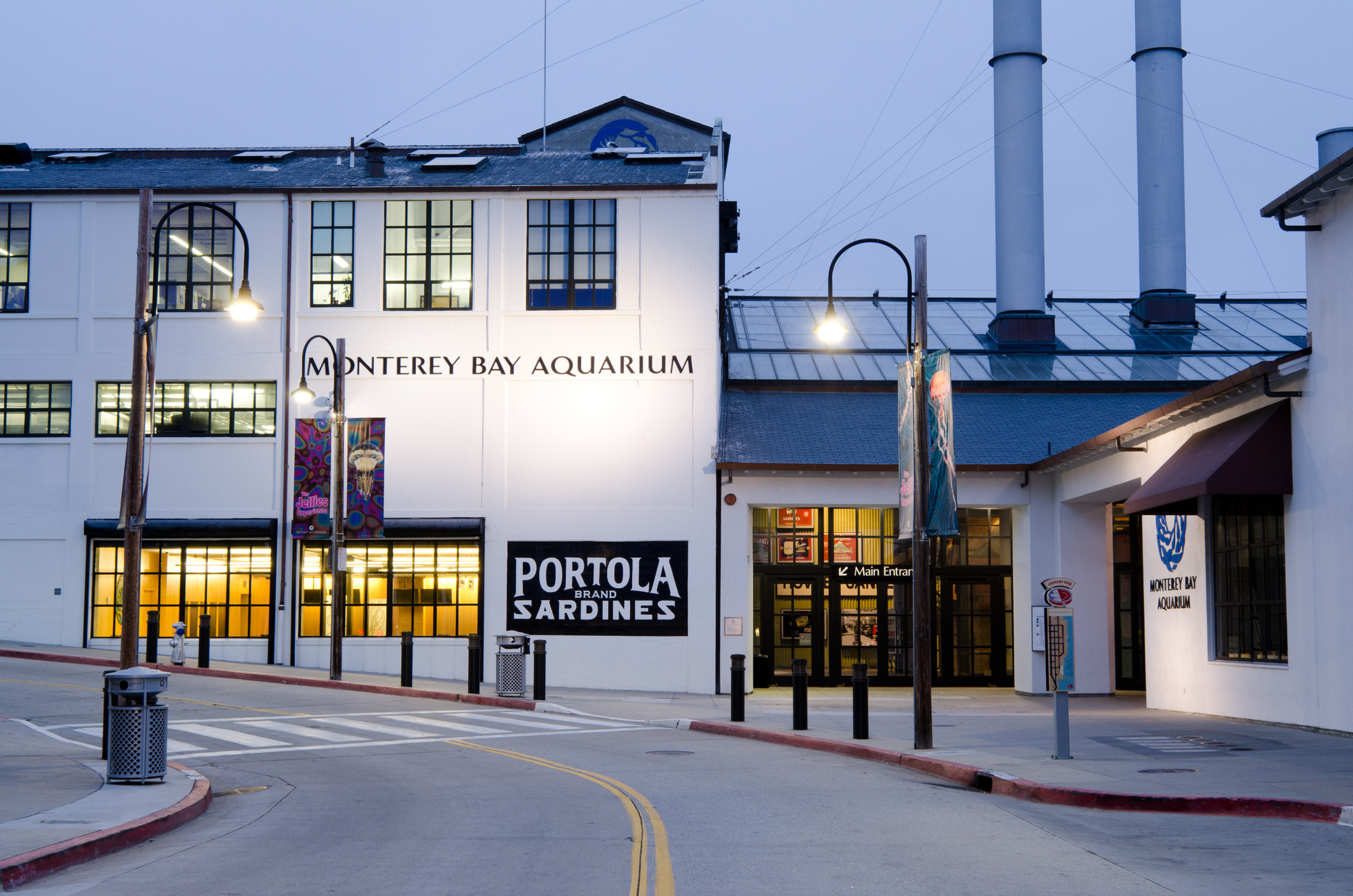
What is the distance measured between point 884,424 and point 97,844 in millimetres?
21804

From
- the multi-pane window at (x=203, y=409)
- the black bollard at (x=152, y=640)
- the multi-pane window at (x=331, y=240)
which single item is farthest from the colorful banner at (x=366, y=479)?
the black bollard at (x=152, y=640)

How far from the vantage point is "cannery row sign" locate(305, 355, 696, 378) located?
28.2 meters

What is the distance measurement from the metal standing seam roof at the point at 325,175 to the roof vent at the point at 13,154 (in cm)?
42

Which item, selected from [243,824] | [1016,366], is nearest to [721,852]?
[243,824]

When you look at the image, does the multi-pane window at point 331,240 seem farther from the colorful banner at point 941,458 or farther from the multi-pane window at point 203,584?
the colorful banner at point 941,458

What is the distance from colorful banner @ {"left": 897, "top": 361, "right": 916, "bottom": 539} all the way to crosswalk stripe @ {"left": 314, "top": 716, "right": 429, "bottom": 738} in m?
7.25

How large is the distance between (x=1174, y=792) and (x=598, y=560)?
17048mm

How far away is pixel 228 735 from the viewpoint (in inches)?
698

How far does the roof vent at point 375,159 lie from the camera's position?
30906 mm

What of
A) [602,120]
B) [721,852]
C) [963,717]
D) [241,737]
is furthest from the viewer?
[602,120]

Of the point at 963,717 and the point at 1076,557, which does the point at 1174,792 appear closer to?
the point at 963,717

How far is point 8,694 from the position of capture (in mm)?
21609

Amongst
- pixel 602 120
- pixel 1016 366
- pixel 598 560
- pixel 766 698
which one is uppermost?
pixel 602 120

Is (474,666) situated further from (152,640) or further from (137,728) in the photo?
(137,728)
